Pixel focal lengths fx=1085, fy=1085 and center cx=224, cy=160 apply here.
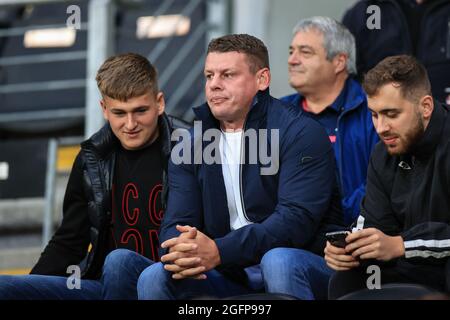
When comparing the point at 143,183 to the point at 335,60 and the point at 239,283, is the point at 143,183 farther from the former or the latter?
the point at 335,60

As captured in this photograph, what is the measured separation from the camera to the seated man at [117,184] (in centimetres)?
359

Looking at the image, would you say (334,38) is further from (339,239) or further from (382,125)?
(339,239)

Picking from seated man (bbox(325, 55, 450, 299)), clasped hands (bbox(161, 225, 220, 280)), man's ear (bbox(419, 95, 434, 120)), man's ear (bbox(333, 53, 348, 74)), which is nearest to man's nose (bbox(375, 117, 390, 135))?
seated man (bbox(325, 55, 450, 299))

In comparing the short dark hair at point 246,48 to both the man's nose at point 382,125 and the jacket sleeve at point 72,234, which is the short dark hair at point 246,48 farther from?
the jacket sleeve at point 72,234

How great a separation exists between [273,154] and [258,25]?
226 centimetres

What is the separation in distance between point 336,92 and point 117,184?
0.96m

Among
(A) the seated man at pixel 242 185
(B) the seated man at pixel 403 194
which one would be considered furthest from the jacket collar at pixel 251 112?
(B) the seated man at pixel 403 194

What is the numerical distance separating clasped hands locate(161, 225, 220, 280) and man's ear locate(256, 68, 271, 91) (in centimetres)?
56

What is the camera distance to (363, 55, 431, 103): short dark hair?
3168mm

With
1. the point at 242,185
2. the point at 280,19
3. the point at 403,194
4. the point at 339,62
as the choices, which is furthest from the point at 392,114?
the point at 280,19

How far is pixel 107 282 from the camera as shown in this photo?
3.34 metres

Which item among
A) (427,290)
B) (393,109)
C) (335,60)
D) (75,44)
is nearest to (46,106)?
(75,44)

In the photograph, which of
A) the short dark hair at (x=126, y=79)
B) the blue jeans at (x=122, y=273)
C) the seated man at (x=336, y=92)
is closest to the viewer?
the blue jeans at (x=122, y=273)

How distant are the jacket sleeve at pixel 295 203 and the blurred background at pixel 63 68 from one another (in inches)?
64.2
